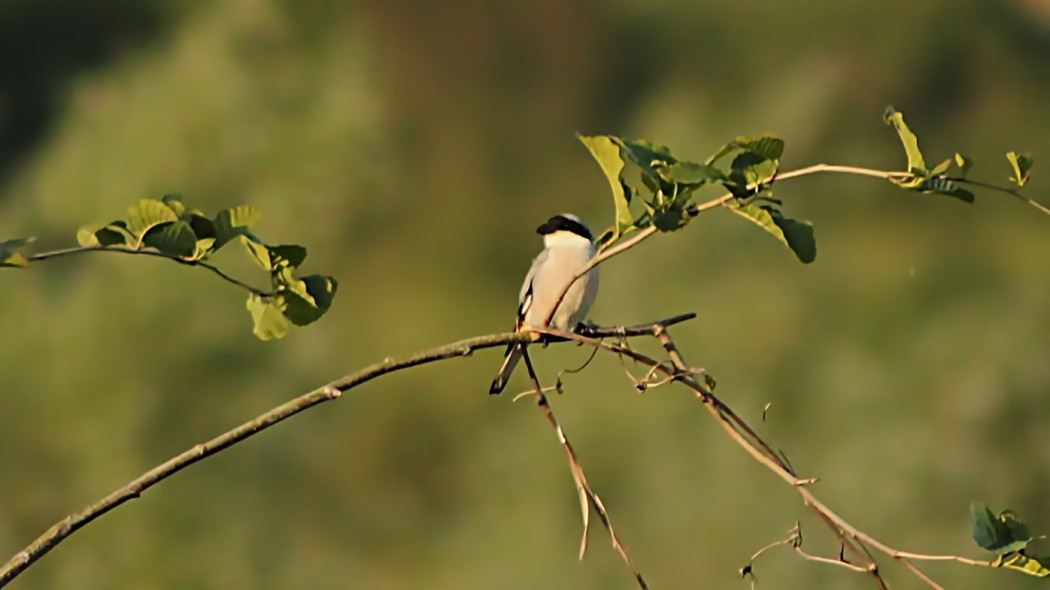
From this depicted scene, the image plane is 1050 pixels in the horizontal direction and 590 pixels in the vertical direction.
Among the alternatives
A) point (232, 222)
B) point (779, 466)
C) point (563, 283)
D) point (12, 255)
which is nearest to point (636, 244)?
point (779, 466)

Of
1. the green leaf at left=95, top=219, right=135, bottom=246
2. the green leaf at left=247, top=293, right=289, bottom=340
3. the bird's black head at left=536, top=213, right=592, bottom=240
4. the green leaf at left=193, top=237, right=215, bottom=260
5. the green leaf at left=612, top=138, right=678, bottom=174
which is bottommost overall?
the green leaf at left=612, top=138, right=678, bottom=174

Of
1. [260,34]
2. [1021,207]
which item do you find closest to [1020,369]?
[1021,207]

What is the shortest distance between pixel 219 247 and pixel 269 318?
0.08 metres

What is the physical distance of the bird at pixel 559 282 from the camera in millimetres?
2281

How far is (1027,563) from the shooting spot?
3.45 ft

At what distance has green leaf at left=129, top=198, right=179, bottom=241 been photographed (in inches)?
41.6

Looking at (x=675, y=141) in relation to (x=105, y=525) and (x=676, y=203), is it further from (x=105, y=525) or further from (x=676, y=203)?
(x=676, y=203)

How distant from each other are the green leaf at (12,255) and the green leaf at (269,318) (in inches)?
10.6

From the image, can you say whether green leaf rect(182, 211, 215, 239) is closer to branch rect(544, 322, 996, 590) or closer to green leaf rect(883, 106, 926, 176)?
branch rect(544, 322, 996, 590)

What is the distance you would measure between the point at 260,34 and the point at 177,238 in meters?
5.70

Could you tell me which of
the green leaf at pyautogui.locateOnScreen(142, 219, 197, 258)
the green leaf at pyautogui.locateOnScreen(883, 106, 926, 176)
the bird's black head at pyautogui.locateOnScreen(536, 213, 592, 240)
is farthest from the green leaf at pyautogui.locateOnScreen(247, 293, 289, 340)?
the bird's black head at pyautogui.locateOnScreen(536, 213, 592, 240)

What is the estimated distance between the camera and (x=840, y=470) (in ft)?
17.2

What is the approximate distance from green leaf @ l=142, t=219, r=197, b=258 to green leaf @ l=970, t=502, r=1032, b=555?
0.66m

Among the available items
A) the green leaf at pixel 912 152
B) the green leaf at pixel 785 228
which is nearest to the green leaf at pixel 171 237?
the green leaf at pixel 785 228
